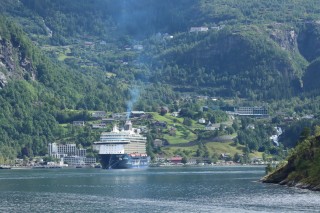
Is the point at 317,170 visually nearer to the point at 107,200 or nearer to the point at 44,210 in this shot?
the point at 107,200

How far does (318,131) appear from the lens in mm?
170875

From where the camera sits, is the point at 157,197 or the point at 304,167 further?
the point at 304,167

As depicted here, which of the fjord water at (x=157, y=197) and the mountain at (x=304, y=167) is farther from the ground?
the mountain at (x=304, y=167)

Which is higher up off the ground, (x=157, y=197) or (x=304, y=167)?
(x=304, y=167)

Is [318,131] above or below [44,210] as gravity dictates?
above

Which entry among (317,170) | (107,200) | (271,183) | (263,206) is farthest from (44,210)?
(271,183)

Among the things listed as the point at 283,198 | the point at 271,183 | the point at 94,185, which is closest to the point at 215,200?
the point at 283,198

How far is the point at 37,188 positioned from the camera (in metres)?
176

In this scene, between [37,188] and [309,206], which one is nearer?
[309,206]

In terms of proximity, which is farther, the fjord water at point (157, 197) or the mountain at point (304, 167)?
the mountain at point (304, 167)

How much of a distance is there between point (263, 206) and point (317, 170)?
21642 mm

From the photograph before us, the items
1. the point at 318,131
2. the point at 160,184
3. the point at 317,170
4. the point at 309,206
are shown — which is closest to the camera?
the point at 309,206

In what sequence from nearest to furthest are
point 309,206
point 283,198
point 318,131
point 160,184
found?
1. point 309,206
2. point 283,198
3. point 318,131
4. point 160,184

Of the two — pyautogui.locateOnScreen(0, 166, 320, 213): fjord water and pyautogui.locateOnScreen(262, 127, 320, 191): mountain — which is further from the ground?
pyautogui.locateOnScreen(262, 127, 320, 191): mountain
